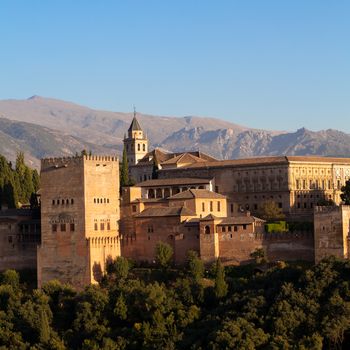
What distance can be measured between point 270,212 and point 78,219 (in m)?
15.6

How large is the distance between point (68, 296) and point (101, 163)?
360 inches

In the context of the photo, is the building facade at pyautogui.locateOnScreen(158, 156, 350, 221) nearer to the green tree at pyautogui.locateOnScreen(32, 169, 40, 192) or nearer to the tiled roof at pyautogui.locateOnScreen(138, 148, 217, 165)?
the tiled roof at pyautogui.locateOnScreen(138, 148, 217, 165)

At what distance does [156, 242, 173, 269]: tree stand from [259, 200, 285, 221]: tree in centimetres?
1140

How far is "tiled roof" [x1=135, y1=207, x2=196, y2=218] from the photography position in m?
68.1

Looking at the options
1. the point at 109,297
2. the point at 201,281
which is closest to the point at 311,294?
the point at 201,281

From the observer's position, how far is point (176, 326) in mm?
57562

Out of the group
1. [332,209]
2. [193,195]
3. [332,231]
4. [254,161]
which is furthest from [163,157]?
[332,231]

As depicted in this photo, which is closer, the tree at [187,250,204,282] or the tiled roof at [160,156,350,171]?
the tree at [187,250,204,282]

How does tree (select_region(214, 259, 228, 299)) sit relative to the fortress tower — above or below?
below

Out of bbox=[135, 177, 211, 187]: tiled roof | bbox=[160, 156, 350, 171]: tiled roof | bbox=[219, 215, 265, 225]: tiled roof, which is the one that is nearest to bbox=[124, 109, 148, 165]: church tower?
bbox=[160, 156, 350, 171]: tiled roof

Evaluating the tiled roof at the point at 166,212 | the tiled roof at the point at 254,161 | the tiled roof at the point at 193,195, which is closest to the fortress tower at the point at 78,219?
the tiled roof at the point at 166,212

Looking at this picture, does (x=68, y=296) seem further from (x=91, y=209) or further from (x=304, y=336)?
(x=304, y=336)

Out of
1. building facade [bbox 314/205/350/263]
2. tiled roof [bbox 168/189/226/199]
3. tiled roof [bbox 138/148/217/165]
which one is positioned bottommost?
building facade [bbox 314/205/350/263]

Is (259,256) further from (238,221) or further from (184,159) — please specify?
(184,159)
